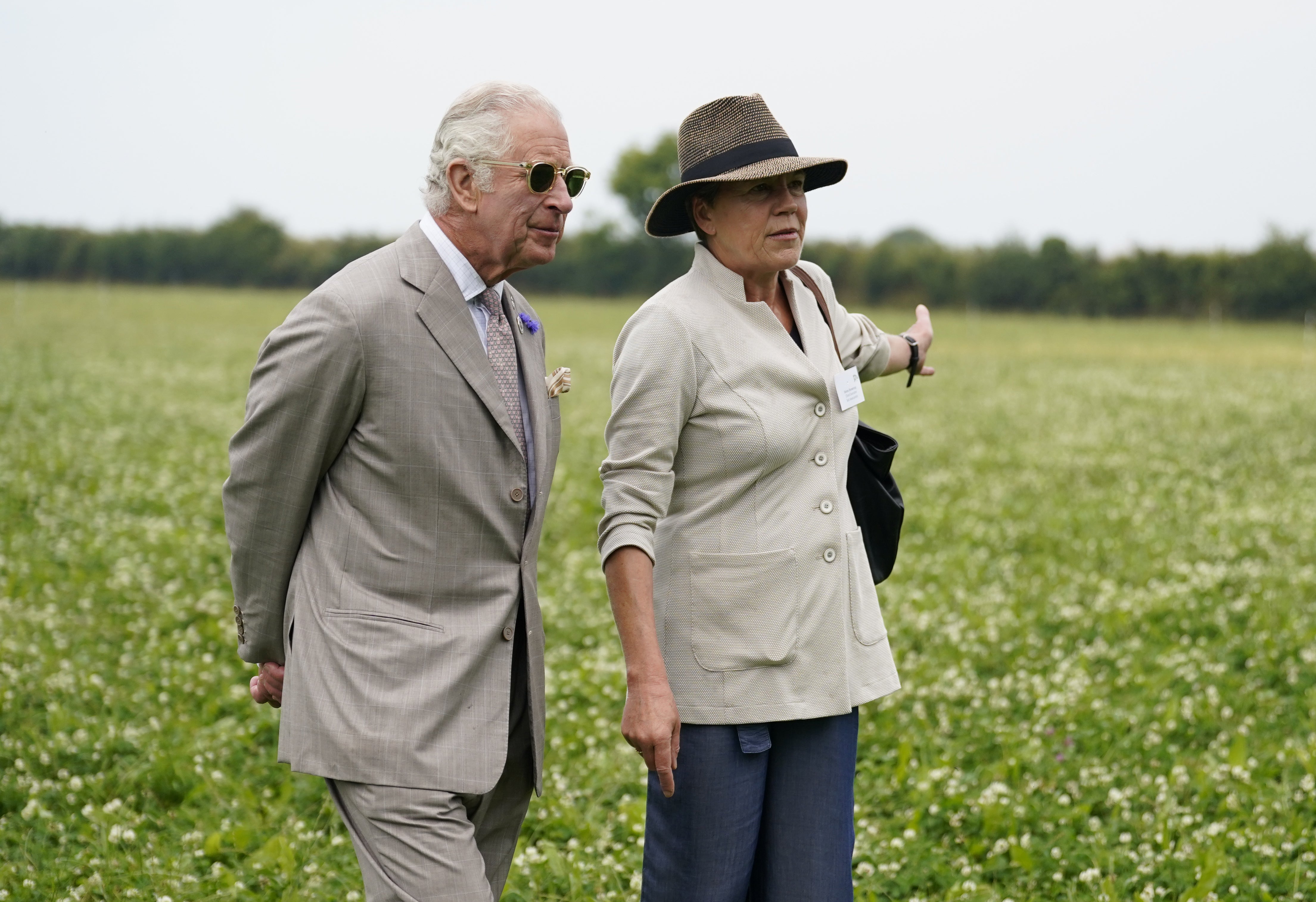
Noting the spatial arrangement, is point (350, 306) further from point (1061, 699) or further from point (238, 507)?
point (1061, 699)

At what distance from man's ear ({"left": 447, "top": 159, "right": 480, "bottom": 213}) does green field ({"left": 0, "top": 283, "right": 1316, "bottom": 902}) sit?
257 centimetres

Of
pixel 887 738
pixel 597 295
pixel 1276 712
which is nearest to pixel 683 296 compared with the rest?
pixel 887 738

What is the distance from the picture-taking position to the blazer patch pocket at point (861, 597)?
3.15 m

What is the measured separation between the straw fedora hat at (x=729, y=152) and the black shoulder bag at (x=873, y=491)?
400 mm

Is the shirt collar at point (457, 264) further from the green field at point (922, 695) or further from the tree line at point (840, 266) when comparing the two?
the tree line at point (840, 266)

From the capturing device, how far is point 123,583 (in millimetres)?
8742

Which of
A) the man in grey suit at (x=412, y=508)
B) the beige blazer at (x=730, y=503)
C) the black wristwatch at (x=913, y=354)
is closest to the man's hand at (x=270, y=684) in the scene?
the man in grey suit at (x=412, y=508)

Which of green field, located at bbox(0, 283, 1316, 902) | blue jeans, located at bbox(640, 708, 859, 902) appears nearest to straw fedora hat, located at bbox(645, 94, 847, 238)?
blue jeans, located at bbox(640, 708, 859, 902)

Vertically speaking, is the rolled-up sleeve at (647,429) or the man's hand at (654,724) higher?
the rolled-up sleeve at (647,429)

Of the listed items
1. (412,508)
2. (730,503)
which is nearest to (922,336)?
(730,503)

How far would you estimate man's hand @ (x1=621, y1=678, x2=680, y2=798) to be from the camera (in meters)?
2.84

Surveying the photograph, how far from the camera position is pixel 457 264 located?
2.88 meters

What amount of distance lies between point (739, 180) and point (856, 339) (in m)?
0.69

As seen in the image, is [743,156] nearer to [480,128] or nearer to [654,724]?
[480,128]
